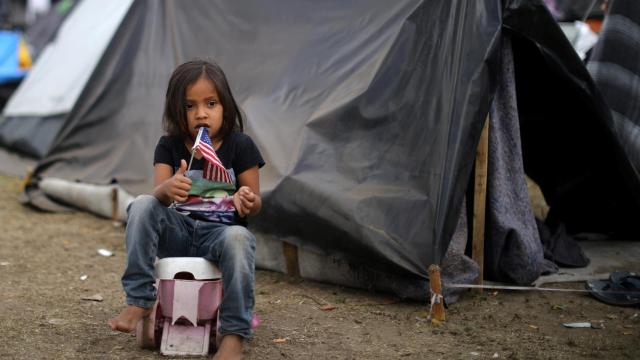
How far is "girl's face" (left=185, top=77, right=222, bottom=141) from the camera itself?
A: 3.13 m

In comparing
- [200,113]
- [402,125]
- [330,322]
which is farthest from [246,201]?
[402,125]

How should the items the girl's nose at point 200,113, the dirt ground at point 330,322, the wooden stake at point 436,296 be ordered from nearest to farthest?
the girl's nose at point 200,113, the dirt ground at point 330,322, the wooden stake at point 436,296

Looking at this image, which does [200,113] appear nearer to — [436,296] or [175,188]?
[175,188]

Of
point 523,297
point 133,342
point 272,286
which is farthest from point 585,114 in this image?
point 133,342

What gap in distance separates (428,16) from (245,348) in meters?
1.80

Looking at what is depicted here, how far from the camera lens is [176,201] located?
2986mm

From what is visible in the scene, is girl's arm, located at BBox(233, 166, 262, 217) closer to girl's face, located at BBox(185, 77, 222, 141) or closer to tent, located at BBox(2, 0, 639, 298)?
girl's face, located at BBox(185, 77, 222, 141)

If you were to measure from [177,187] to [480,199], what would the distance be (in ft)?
5.46

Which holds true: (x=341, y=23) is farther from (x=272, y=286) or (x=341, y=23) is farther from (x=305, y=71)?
(x=272, y=286)

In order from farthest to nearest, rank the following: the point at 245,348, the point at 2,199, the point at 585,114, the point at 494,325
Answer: the point at 2,199
the point at 585,114
the point at 494,325
the point at 245,348

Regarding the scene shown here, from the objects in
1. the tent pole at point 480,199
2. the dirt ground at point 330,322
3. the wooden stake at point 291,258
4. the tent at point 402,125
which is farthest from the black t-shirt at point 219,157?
the tent pole at point 480,199

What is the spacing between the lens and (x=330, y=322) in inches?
144

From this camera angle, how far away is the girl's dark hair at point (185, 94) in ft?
10.3

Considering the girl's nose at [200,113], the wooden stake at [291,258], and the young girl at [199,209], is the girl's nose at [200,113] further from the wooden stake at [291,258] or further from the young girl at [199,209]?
the wooden stake at [291,258]
